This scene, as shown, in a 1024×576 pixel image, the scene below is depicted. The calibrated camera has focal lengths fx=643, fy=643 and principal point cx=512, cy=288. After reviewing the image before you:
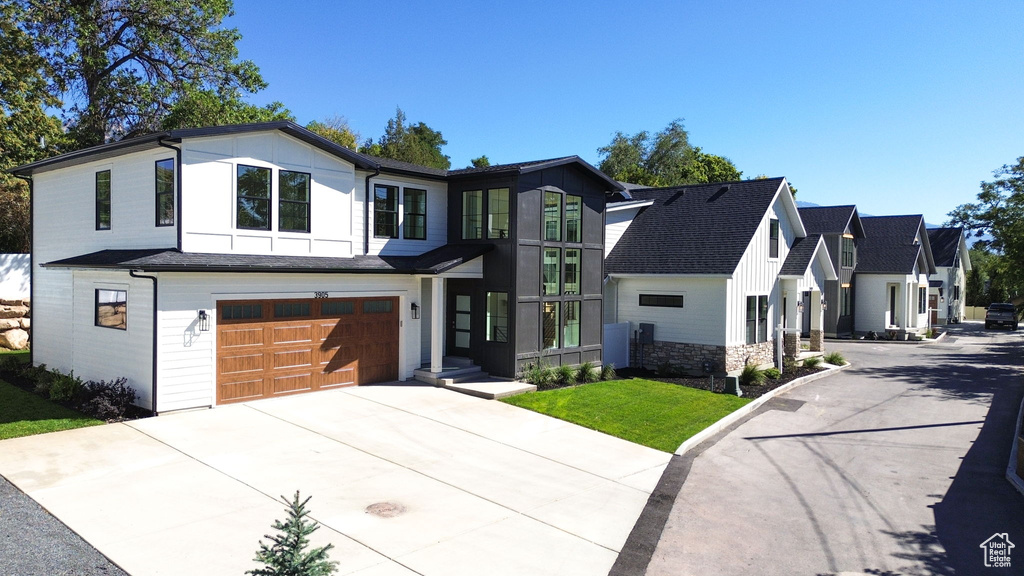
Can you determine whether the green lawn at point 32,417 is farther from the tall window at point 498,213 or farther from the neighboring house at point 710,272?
the neighboring house at point 710,272

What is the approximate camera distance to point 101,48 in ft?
91.7

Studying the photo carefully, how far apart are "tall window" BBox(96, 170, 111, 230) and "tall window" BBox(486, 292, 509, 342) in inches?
389

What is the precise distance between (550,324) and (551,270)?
1.59 m

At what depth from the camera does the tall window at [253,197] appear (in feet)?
48.3

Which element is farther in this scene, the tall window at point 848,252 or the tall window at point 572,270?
the tall window at point 848,252

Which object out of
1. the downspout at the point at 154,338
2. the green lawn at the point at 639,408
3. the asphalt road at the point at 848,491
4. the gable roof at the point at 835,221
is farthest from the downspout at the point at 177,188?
the gable roof at the point at 835,221

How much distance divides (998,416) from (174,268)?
19938mm

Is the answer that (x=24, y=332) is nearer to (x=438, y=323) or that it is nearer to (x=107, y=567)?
(x=438, y=323)

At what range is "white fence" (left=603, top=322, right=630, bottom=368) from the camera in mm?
21438

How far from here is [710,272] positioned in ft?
66.4

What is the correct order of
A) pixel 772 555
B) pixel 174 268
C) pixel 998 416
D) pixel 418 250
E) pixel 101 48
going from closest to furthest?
pixel 772 555
pixel 174 268
pixel 998 416
pixel 418 250
pixel 101 48

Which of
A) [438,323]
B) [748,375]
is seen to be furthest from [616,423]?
[748,375]

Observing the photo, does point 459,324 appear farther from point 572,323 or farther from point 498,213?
point 498,213

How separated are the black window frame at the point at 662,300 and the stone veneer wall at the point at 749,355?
2.22 metres
